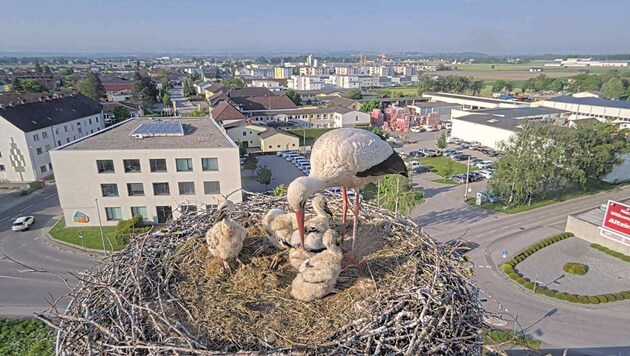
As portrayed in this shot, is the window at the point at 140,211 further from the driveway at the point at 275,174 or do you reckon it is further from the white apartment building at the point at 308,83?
the white apartment building at the point at 308,83

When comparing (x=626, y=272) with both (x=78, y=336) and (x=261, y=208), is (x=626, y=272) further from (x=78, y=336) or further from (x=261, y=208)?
(x=78, y=336)

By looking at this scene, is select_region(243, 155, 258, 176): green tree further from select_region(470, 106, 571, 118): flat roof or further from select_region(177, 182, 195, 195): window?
select_region(470, 106, 571, 118): flat roof

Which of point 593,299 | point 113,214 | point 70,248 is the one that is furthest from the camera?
point 113,214

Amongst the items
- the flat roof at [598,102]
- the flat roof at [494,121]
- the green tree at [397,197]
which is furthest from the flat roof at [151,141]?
the flat roof at [598,102]

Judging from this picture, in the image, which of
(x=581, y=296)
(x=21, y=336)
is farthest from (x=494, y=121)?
(x=21, y=336)

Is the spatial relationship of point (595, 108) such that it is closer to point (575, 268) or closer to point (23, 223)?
point (575, 268)

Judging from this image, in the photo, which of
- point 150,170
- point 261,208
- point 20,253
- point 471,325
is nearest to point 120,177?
point 150,170
